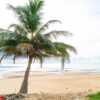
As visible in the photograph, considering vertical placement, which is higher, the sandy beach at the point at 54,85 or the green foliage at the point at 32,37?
the green foliage at the point at 32,37

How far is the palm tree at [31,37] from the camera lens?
22.7 metres

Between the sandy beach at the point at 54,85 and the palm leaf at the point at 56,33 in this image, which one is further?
the sandy beach at the point at 54,85

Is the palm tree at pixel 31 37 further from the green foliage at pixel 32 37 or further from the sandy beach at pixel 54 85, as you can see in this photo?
the sandy beach at pixel 54 85

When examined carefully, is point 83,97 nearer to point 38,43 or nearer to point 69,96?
point 69,96

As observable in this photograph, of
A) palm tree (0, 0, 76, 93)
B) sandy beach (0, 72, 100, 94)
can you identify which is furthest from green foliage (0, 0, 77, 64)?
sandy beach (0, 72, 100, 94)

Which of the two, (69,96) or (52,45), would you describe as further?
(52,45)

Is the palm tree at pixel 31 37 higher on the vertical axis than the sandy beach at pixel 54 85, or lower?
higher

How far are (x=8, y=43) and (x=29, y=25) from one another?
65.1 inches

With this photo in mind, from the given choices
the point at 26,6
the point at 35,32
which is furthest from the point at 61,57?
the point at 26,6

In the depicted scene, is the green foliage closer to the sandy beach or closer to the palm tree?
the palm tree

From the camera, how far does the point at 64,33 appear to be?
23.0 m

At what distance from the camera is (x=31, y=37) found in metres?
23.1

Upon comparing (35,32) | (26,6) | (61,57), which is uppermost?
(26,6)

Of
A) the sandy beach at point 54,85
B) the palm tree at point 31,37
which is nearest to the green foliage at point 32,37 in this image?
the palm tree at point 31,37
